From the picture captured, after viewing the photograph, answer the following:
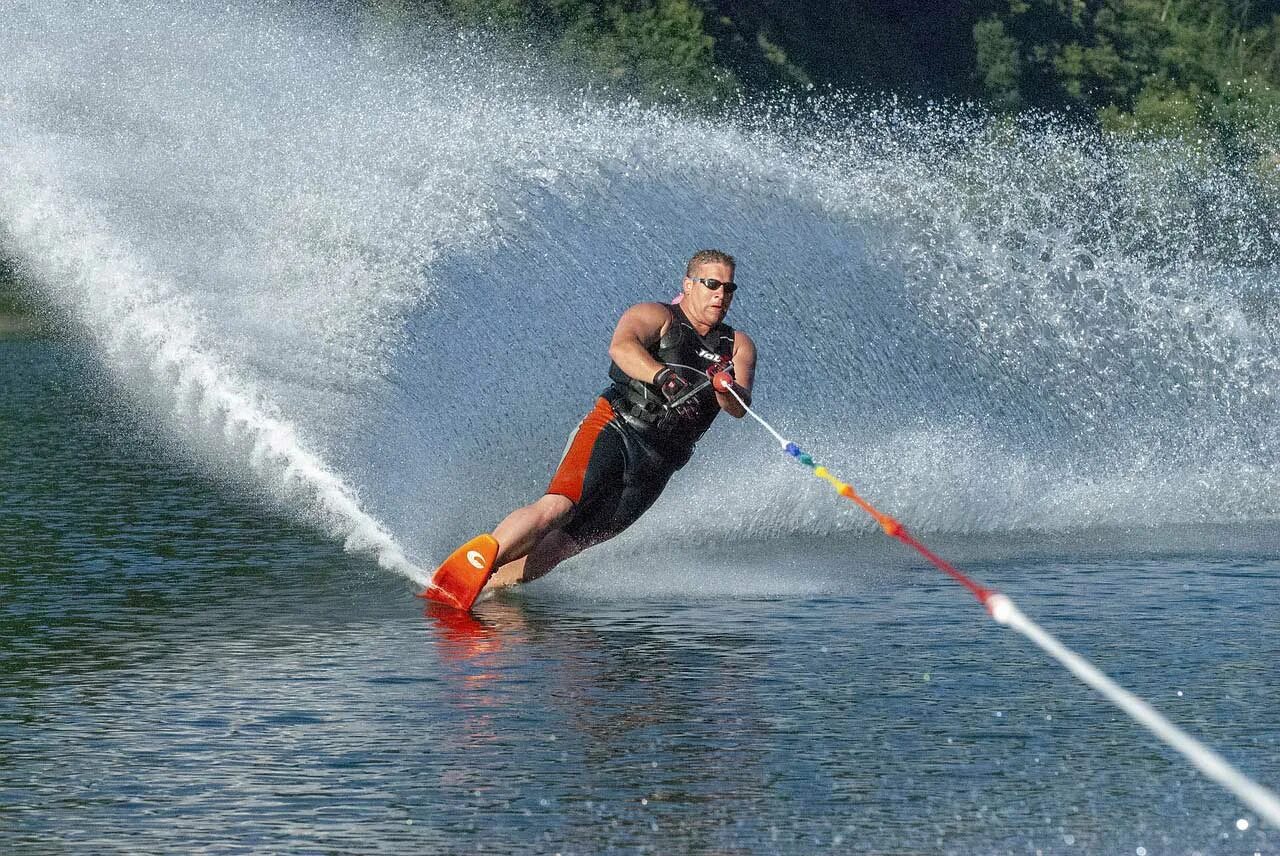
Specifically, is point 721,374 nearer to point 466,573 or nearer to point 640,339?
point 640,339

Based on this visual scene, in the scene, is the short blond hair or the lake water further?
the short blond hair

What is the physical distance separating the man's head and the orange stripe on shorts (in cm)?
53

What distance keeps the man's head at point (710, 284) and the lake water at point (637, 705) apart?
1.00 m

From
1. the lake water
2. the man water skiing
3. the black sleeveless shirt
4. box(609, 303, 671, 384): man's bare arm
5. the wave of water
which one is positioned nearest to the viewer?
the lake water

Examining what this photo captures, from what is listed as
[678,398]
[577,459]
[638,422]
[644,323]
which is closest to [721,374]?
[678,398]

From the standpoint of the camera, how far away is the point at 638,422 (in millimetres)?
8508

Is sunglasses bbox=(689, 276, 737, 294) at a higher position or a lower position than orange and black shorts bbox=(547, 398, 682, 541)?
higher

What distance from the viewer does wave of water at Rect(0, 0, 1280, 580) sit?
10.5 m

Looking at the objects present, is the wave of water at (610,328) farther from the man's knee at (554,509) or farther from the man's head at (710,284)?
the man's head at (710,284)

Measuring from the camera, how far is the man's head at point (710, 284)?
833cm

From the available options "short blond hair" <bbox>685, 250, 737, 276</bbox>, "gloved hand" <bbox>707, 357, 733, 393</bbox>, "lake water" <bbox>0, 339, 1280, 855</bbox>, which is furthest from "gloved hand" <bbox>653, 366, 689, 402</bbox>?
"lake water" <bbox>0, 339, 1280, 855</bbox>

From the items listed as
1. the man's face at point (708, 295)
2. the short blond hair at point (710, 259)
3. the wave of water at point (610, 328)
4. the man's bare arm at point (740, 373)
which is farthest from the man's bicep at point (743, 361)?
the wave of water at point (610, 328)

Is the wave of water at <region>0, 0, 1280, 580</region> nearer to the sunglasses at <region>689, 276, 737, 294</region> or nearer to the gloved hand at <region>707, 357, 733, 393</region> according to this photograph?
the gloved hand at <region>707, 357, 733, 393</region>

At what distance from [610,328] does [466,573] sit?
407cm
